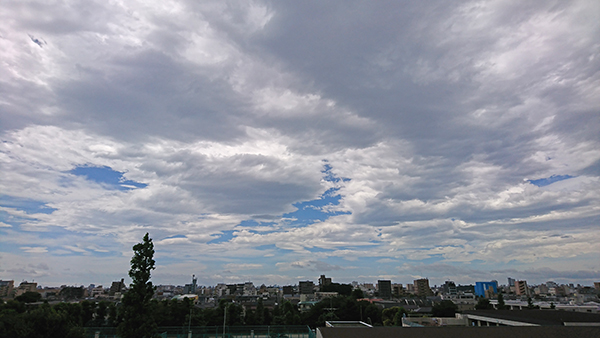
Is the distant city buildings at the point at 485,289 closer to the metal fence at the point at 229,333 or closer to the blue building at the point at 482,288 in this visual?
the blue building at the point at 482,288

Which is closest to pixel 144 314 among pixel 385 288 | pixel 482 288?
pixel 482 288

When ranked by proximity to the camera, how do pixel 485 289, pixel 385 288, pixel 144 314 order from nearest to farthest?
pixel 144 314
pixel 485 289
pixel 385 288

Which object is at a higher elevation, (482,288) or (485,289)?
(482,288)

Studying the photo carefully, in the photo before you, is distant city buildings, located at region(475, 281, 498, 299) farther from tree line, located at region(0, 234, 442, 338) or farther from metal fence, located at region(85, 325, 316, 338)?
metal fence, located at region(85, 325, 316, 338)

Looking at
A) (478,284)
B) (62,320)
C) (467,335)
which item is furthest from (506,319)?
(478,284)

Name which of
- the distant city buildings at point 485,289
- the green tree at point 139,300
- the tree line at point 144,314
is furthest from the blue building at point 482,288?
the green tree at point 139,300

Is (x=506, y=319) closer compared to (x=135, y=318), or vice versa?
(x=135, y=318)

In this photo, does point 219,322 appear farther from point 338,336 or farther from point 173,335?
point 338,336

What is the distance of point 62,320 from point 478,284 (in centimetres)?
17673

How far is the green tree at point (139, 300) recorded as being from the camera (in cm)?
2741

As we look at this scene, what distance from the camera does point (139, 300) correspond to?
2839 centimetres

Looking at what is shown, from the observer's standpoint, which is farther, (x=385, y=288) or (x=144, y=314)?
(x=385, y=288)

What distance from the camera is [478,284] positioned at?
160m

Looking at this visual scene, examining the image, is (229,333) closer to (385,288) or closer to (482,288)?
(482,288)
